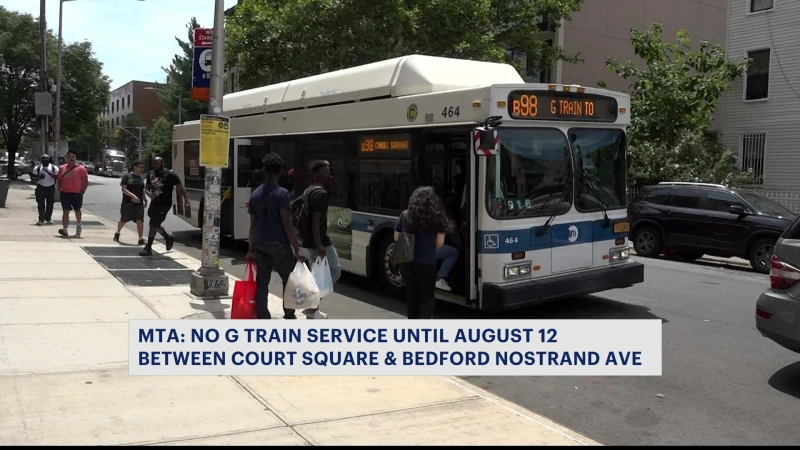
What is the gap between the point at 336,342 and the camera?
6.15 metres

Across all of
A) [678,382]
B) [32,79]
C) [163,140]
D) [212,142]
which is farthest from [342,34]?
[163,140]

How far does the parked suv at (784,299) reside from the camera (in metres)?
5.68

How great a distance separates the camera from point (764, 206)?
13969 millimetres

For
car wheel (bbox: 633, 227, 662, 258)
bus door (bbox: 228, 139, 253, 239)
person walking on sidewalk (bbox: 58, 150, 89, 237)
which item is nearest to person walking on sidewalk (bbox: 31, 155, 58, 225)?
person walking on sidewalk (bbox: 58, 150, 89, 237)

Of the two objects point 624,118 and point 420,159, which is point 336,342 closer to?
point 420,159

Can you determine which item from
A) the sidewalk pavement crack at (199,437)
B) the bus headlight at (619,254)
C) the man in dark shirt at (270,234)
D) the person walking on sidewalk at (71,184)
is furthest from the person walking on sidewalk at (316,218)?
the person walking on sidewalk at (71,184)

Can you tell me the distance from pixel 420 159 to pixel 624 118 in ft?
8.42

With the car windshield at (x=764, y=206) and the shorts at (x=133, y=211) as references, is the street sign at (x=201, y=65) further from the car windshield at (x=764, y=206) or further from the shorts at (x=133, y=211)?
the car windshield at (x=764, y=206)

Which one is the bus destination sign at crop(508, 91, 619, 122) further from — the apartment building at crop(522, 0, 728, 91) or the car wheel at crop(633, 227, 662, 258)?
the apartment building at crop(522, 0, 728, 91)

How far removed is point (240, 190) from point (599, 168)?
7.01 m

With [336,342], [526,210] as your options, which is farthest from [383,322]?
[526,210]

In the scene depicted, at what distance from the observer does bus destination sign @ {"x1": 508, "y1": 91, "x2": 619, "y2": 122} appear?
25.2 feet

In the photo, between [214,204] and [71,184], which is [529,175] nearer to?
[214,204]

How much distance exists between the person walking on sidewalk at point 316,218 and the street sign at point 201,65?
122 inches
